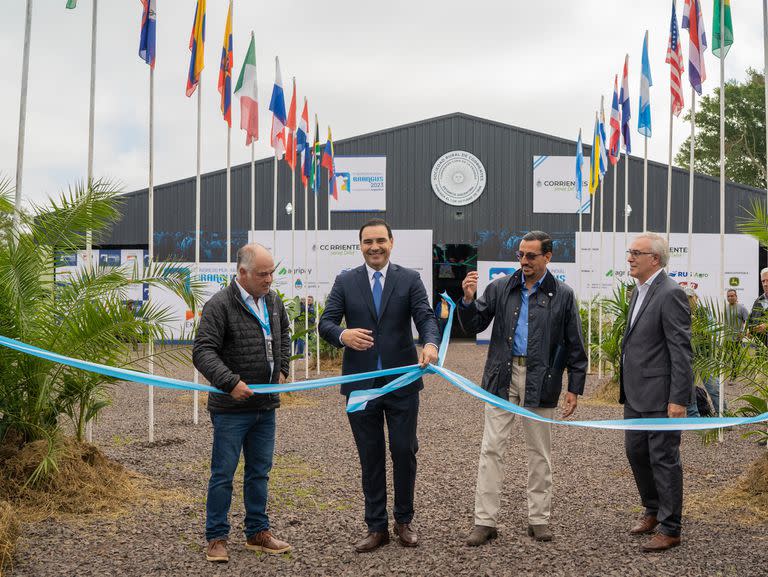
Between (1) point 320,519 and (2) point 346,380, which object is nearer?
(2) point 346,380

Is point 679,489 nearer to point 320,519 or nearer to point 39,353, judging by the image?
point 320,519

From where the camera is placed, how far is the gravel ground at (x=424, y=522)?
5.09m

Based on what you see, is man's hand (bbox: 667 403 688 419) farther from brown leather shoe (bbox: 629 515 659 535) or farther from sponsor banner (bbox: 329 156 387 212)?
sponsor banner (bbox: 329 156 387 212)

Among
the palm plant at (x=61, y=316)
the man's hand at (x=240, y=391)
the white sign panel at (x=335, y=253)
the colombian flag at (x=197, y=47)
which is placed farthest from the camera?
the white sign panel at (x=335, y=253)

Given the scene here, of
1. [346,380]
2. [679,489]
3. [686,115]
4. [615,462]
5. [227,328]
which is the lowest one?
[615,462]

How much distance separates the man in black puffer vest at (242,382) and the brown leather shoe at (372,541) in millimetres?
495

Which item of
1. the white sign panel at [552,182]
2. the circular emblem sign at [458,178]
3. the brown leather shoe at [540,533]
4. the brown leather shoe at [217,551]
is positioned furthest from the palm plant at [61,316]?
the white sign panel at [552,182]

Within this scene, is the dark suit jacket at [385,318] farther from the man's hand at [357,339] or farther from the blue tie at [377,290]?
the man's hand at [357,339]

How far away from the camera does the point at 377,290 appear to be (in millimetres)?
5492

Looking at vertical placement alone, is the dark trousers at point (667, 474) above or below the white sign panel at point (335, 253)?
below

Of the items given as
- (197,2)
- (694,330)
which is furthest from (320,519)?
(197,2)

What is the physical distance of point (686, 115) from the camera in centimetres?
4722

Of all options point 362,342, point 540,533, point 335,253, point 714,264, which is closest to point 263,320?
point 362,342

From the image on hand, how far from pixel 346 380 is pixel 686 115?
4670 cm
